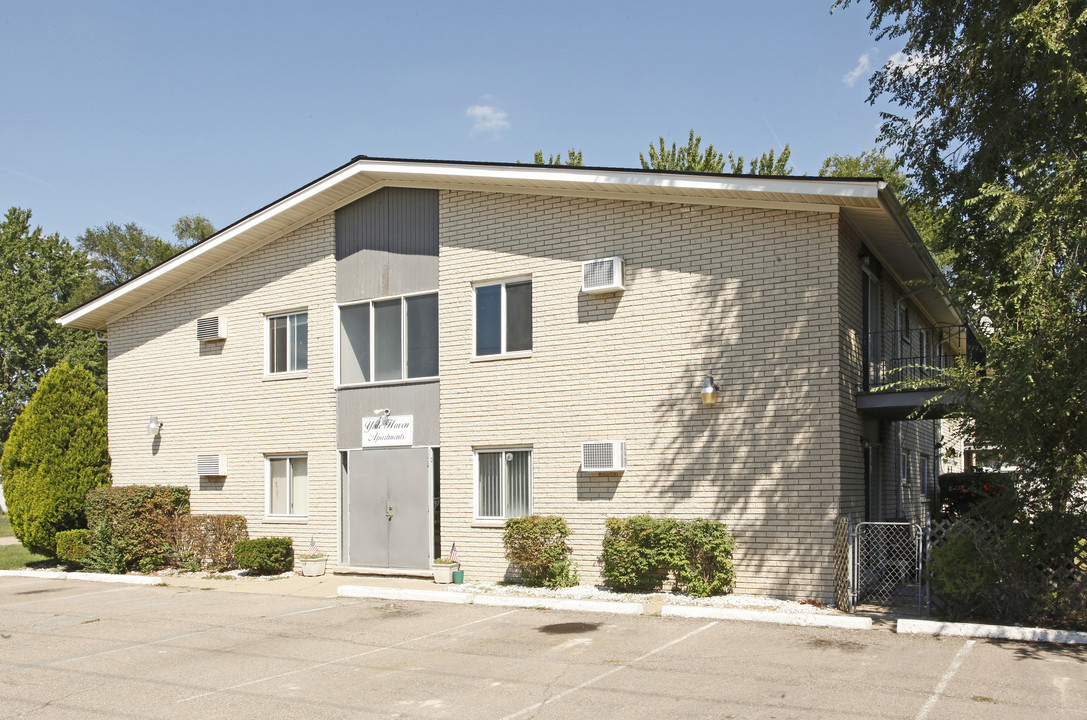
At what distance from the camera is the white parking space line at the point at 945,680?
7539mm

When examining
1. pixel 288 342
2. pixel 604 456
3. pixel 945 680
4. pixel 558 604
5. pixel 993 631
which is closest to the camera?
pixel 945 680

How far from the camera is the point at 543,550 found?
14203mm

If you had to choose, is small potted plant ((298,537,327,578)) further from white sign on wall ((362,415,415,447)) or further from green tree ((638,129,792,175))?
green tree ((638,129,792,175))

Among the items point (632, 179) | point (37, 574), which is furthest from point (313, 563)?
point (632, 179)

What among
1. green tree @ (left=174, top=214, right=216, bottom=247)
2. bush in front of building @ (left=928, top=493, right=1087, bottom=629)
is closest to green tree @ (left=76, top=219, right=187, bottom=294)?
green tree @ (left=174, top=214, right=216, bottom=247)

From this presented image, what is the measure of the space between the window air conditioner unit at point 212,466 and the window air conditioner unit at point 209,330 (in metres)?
2.50

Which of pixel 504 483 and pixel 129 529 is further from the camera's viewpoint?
pixel 129 529

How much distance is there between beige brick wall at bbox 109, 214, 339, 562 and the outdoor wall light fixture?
7681 mm

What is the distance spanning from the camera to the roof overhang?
502 inches

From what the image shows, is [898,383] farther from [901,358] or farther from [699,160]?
[699,160]

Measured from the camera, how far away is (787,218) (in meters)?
13.2

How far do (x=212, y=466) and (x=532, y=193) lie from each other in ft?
29.6

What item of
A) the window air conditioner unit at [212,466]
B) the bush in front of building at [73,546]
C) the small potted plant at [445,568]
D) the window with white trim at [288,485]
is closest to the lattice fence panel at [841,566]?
the small potted plant at [445,568]

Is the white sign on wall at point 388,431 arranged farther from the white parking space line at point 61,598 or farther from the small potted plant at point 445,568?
the white parking space line at point 61,598
